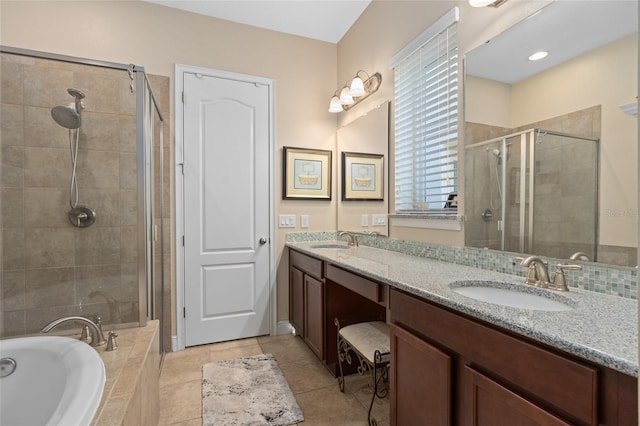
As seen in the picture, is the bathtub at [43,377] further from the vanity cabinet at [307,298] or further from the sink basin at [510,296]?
the sink basin at [510,296]

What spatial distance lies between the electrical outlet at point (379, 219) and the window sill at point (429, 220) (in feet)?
0.23

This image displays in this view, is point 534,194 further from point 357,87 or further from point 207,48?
point 207,48

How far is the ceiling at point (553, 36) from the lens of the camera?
106 cm

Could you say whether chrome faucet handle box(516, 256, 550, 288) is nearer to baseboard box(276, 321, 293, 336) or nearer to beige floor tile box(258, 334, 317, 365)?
beige floor tile box(258, 334, 317, 365)

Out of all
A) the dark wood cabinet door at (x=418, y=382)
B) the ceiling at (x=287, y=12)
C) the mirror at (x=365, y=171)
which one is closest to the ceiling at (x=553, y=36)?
the mirror at (x=365, y=171)

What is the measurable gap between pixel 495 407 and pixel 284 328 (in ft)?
7.34

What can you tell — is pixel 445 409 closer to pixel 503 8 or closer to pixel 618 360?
pixel 618 360

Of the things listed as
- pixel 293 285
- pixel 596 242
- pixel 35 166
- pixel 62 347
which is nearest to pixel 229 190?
pixel 293 285

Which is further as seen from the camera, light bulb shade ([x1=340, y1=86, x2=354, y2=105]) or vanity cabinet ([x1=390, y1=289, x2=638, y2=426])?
light bulb shade ([x1=340, y1=86, x2=354, y2=105])

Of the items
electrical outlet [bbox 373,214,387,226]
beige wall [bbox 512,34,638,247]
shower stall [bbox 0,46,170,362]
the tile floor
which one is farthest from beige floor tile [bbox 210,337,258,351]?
beige wall [bbox 512,34,638,247]

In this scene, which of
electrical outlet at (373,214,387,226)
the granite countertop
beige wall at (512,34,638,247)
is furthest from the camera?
electrical outlet at (373,214,387,226)

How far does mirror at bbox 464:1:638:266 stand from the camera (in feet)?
3.33

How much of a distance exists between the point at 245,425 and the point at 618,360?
1.64 meters

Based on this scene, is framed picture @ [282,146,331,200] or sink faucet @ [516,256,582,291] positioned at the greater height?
framed picture @ [282,146,331,200]
